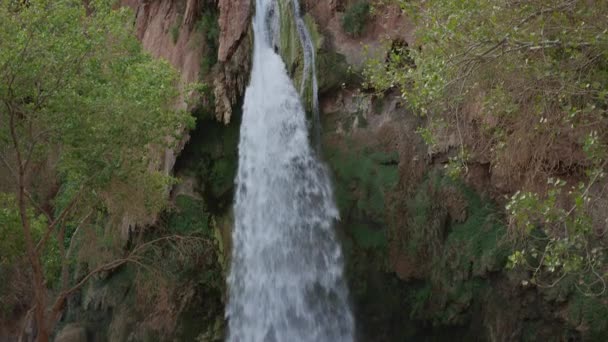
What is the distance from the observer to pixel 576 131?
33.8ft

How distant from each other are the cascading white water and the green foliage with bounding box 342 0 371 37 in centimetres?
245

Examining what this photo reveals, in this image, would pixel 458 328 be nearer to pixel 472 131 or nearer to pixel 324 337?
pixel 324 337

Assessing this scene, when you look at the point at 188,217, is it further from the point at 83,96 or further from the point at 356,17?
the point at 356,17

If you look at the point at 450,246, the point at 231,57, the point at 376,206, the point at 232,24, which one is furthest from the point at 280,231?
the point at 232,24

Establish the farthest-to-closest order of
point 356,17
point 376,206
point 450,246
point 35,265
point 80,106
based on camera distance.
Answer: point 356,17 < point 376,206 < point 450,246 < point 35,265 < point 80,106

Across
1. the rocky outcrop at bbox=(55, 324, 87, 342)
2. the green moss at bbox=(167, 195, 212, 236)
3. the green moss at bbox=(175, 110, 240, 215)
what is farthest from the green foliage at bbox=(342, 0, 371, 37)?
the rocky outcrop at bbox=(55, 324, 87, 342)

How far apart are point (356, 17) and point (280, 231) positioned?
725cm

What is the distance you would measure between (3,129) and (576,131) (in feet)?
34.6

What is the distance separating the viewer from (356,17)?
18344mm

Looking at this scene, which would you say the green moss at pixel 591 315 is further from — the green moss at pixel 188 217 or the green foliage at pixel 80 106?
the green moss at pixel 188 217

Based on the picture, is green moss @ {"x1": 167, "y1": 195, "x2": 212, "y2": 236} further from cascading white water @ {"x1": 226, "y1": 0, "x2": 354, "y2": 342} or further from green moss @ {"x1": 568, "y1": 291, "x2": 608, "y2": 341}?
green moss @ {"x1": 568, "y1": 291, "x2": 608, "y2": 341}

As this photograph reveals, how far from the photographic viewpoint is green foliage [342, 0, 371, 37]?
1833cm

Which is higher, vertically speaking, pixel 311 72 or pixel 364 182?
pixel 311 72

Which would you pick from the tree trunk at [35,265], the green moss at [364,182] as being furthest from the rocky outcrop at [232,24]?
the tree trunk at [35,265]
